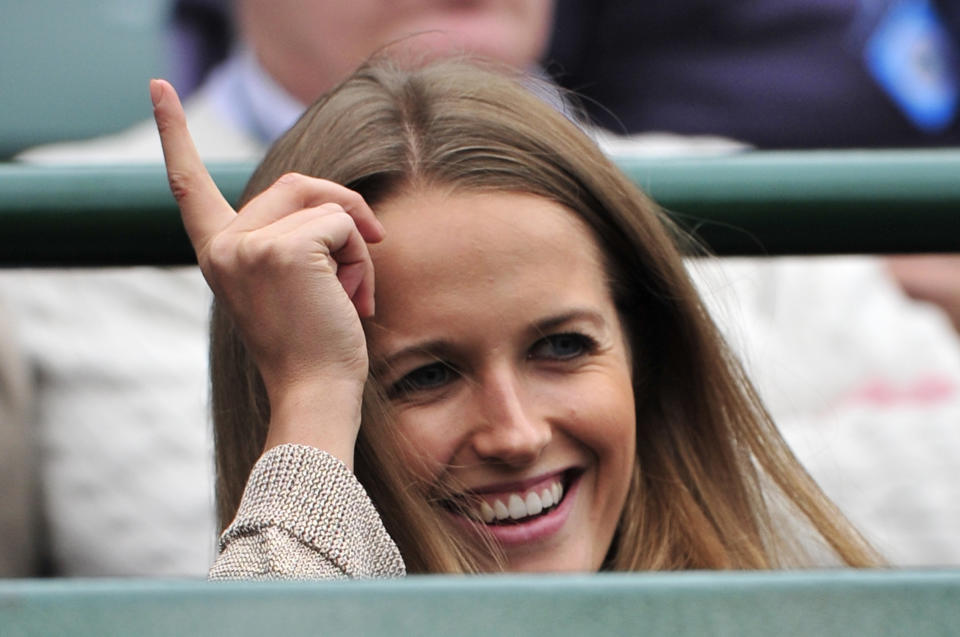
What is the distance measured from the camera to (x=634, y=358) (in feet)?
3.83

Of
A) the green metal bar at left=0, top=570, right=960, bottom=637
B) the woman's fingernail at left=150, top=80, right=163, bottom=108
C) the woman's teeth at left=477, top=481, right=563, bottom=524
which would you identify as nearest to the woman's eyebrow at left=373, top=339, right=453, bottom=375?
the woman's teeth at left=477, top=481, right=563, bottom=524

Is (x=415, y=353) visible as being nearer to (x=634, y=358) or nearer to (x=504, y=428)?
(x=504, y=428)

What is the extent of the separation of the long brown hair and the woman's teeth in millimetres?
34

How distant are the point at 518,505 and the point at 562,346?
12 cm

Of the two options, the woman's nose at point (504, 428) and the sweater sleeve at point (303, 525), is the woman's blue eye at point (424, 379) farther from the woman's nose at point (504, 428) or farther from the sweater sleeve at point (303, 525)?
the sweater sleeve at point (303, 525)

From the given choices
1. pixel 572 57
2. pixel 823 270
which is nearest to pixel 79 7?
pixel 572 57

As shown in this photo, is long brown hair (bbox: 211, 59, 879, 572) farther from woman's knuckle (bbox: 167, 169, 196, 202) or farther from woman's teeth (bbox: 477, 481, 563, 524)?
woman's knuckle (bbox: 167, 169, 196, 202)

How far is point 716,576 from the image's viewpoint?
0.38 meters

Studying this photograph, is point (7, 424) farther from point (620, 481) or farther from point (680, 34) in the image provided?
point (680, 34)

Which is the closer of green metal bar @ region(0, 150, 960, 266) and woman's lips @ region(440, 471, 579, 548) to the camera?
green metal bar @ region(0, 150, 960, 266)

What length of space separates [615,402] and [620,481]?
6 cm

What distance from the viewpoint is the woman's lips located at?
3.32 feet

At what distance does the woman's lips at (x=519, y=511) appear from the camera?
1.01m

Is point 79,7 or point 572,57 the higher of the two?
point 572,57
